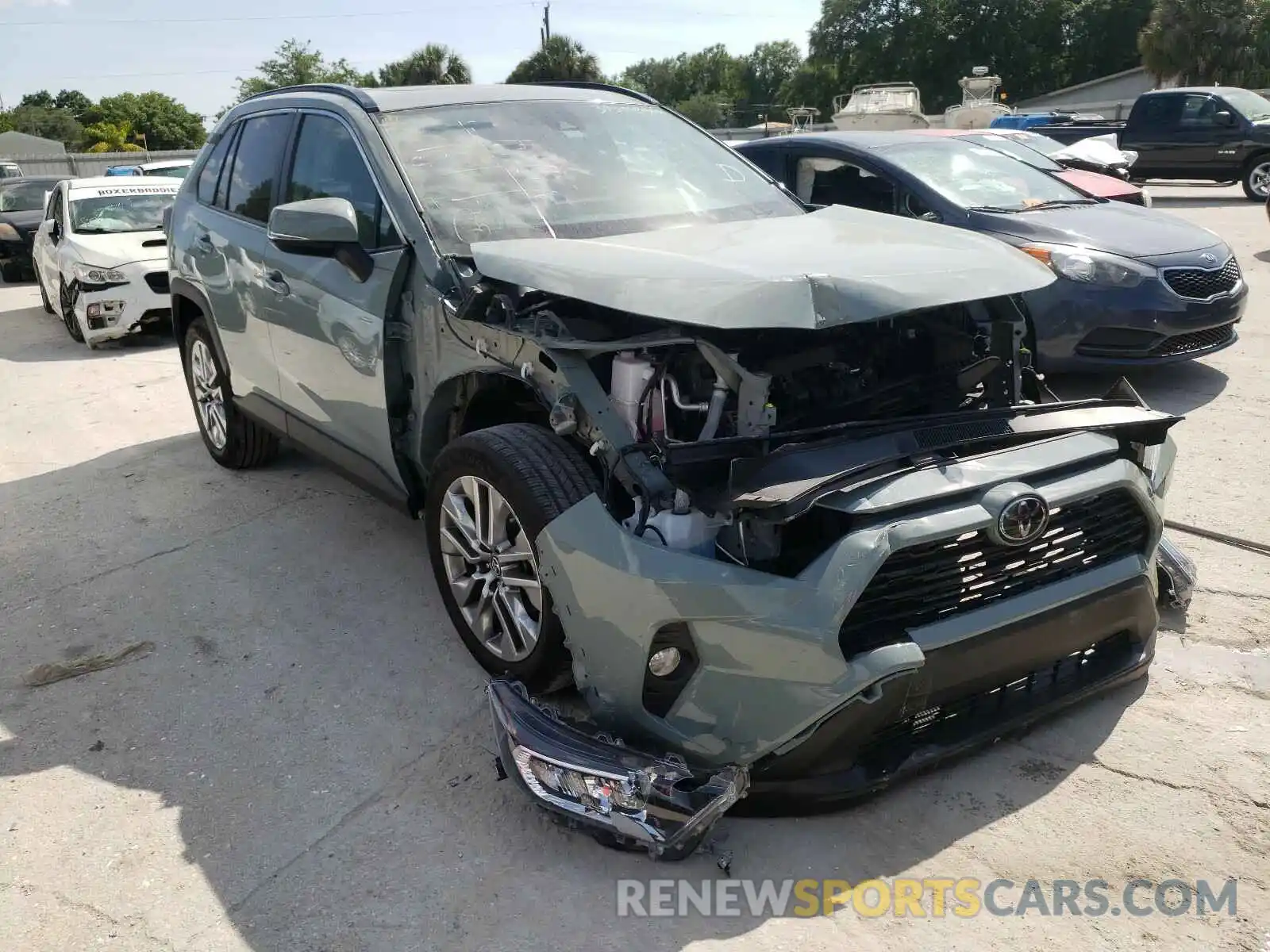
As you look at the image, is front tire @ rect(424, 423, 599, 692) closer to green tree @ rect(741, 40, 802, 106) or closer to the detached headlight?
the detached headlight

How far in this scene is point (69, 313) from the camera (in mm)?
10352

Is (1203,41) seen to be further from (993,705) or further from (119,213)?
(993,705)

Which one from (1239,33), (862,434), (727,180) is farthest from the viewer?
(1239,33)

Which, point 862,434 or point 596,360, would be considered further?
point 596,360

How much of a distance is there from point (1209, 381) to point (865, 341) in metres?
4.65

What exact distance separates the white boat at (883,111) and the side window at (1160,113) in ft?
14.4

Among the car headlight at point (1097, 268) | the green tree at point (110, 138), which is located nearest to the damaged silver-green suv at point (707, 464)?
the car headlight at point (1097, 268)

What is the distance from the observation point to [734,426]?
2.94m

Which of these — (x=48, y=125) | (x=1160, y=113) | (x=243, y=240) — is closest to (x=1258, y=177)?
(x=1160, y=113)

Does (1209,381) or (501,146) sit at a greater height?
(501,146)

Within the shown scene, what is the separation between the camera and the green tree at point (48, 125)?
69.2m

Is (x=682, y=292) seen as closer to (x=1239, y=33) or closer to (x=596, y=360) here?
(x=596, y=360)

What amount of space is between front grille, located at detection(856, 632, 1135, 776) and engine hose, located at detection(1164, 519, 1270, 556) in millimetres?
1685

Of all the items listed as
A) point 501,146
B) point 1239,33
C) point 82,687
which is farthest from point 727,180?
point 1239,33
